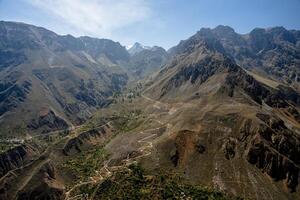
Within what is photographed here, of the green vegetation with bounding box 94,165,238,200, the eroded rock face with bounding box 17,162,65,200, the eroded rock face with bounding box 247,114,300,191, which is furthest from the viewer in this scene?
the eroded rock face with bounding box 247,114,300,191

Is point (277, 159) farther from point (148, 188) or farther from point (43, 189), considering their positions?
→ point (43, 189)

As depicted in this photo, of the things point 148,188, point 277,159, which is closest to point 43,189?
point 148,188

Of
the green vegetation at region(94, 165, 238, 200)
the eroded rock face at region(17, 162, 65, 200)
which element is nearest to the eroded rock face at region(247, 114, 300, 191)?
the green vegetation at region(94, 165, 238, 200)

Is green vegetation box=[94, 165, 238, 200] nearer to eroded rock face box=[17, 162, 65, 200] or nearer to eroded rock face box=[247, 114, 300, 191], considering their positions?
eroded rock face box=[17, 162, 65, 200]

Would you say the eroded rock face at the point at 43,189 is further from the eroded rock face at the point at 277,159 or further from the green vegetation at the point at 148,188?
the eroded rock face at the point at 277,159

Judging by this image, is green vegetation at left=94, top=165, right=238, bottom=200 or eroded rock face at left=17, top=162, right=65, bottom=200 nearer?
green vegetation at left=94, top=165, right=238, bottom=200

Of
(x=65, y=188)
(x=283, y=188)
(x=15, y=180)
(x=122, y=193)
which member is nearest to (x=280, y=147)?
(x=283, y=188)
